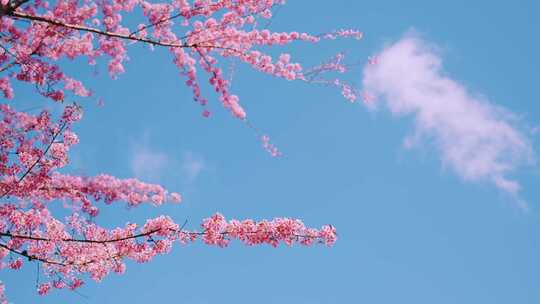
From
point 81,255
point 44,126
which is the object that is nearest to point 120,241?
point 81,255

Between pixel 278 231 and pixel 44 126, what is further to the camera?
pixel 44 126

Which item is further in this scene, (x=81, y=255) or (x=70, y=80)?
(x=70, y=80)

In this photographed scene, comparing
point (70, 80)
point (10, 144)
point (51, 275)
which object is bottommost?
point (51, 275)

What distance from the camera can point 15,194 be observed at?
8.48 m

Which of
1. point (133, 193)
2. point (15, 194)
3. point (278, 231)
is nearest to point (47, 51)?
point (15, 194)

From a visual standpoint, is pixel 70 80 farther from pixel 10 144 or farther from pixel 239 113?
pixel 239 113

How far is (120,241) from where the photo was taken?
8.20m

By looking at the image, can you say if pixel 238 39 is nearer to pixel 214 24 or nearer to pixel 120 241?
pixel 214 24

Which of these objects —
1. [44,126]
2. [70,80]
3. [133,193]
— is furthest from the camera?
[70,80]

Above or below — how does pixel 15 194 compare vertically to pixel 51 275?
above

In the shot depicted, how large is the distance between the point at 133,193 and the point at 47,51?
136 inches

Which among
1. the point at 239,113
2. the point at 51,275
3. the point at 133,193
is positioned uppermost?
the point at 239,113

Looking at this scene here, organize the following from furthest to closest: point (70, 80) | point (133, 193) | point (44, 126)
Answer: point (70, 80) < point (44, 126) < point (133, 193)

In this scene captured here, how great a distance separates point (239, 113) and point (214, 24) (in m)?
1.65
